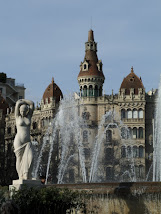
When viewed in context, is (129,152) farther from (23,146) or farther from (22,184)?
(22,184)

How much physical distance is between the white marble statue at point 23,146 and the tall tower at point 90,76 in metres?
59.6

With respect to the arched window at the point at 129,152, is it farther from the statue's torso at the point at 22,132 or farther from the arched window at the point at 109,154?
the statue's torso at the point at 22,132

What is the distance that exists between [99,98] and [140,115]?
7261 millimetres

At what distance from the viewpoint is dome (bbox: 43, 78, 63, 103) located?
81625 mm

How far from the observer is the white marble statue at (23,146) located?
1672 cm

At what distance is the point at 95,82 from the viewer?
7694 cm

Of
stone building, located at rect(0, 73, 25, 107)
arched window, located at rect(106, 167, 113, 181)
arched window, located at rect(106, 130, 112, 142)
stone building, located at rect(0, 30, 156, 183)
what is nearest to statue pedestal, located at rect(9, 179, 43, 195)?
stone building, located at rect(0, 30, 156, 183)

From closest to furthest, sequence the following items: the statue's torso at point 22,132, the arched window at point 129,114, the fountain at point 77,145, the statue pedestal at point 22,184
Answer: the statue pedestal at point 22,184
the statue's torso at point 22,132
the fountain at point 77,145
the arched window at point 129,114

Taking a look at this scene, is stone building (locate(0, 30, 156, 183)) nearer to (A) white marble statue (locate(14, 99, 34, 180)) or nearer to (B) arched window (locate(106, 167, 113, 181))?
(B) arched window (locate(106, 167, 113, 181))

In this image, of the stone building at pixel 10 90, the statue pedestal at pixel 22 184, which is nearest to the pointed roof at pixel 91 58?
the stone building at pixel 10 90

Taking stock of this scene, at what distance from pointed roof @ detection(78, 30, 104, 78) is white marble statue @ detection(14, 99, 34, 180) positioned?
60316mm

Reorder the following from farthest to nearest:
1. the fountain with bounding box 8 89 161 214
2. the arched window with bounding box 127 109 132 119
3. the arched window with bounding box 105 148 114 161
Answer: the arched window with bounding box 127 109 132 119 < the arched window with bounding box 105 148 114 161 < the fountain with bounding box 8 89 161 214

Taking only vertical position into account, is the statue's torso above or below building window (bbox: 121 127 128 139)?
below

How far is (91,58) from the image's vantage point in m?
79.0
